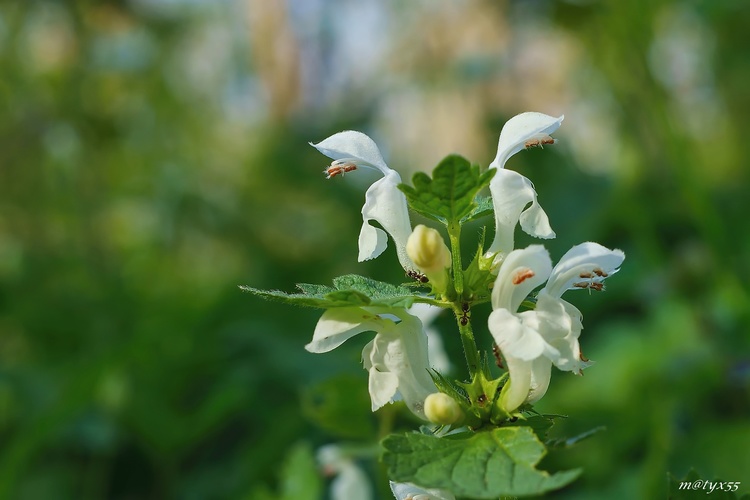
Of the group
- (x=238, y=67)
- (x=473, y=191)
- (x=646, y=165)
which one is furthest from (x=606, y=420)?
(x=238, y=67)

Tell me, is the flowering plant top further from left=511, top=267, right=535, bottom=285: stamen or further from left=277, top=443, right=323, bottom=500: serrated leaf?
left=277, top=443, right=323, bottom=500: serrated leaf

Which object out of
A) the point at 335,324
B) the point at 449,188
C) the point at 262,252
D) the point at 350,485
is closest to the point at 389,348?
the point at 335,324

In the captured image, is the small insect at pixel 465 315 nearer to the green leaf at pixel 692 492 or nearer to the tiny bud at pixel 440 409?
the tiny bud at pixel 440 409

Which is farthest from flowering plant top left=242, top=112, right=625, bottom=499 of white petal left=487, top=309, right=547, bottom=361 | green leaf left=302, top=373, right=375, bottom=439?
green leaf left=302, top=373, right=375, bottom=439

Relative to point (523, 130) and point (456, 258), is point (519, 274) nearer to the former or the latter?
point (456, 258)

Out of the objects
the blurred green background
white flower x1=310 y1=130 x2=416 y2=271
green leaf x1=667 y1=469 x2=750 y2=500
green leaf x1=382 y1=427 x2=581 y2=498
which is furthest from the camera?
the blurred green background

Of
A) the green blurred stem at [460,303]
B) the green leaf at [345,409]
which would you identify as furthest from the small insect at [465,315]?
the green leaf at [345,409]

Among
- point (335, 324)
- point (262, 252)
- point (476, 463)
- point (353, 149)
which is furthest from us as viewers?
point (262, 252)
